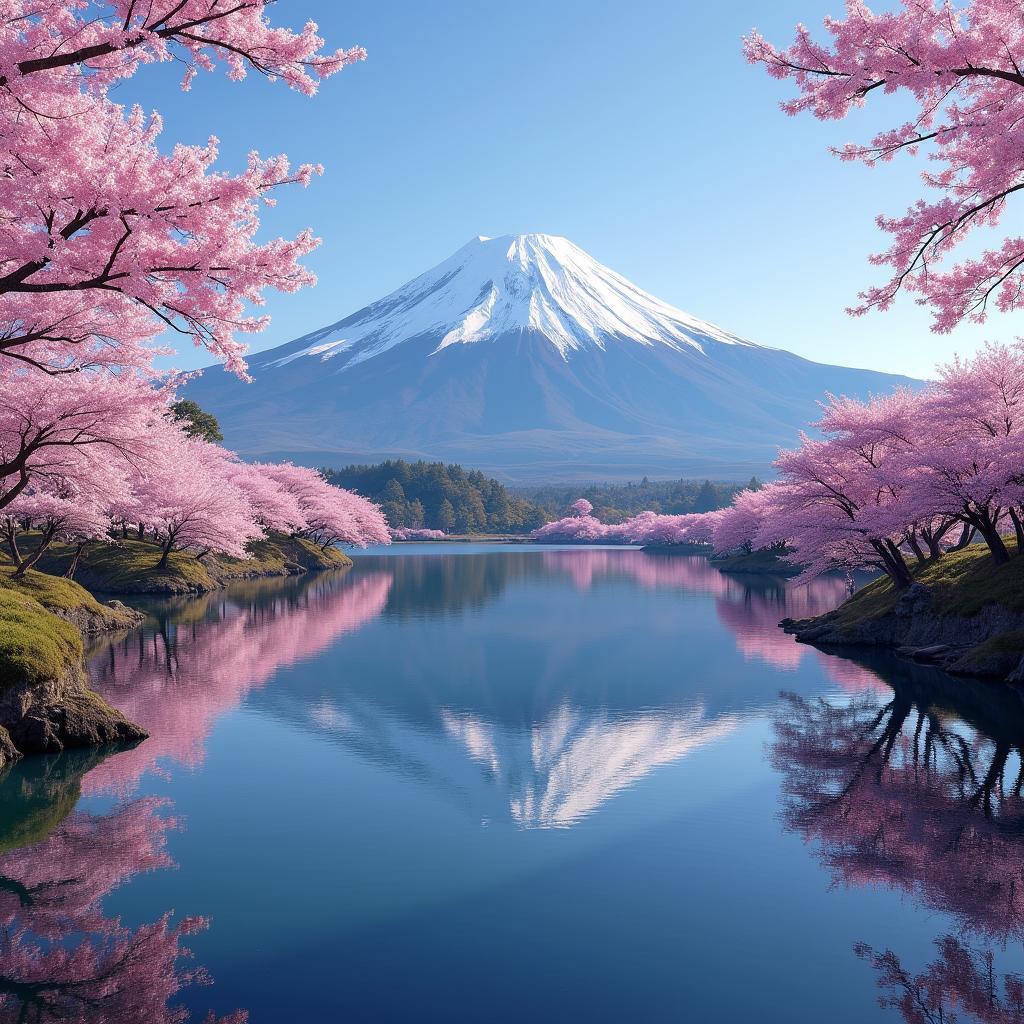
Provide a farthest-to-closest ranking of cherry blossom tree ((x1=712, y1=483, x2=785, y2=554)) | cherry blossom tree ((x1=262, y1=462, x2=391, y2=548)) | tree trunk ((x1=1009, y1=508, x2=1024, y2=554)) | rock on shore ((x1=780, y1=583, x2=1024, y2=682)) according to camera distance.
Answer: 1. cherry blossom tree ((x1=262, y1=462, x2=391, y2=548))
2. cherry blossom tree ((x1=712, y1=483, x2=785, y2=554))
3. tree trunk ((x1=1009, y1=508, x2=1024, y2=554))
4. rock on shore ((x1=780, y1=583, x2=1024, y2=682))

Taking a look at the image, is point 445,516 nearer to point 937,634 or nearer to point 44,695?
point 937,634

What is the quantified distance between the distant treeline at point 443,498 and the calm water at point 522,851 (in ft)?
358

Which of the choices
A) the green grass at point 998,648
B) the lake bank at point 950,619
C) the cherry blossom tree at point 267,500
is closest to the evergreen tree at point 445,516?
the cherry blossom tree at point 267,500

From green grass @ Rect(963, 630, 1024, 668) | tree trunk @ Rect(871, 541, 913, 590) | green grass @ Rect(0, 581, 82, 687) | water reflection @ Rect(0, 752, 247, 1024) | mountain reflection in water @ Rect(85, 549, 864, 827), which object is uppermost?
tree trunk @ Rect(871, 541, 913, 590)

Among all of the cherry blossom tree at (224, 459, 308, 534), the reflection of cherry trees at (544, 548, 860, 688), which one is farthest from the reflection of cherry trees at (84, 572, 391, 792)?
the cherry blossom tree at (224, 459, 308, 534)

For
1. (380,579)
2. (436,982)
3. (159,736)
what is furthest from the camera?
(380,579)

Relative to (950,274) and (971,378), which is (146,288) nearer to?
(950,274)

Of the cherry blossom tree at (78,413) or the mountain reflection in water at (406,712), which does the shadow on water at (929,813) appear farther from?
the cherry blossom tree at (78,413)

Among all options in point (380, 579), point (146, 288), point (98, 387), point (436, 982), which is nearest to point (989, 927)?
point (436, 982)

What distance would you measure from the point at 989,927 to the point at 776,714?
10.7m

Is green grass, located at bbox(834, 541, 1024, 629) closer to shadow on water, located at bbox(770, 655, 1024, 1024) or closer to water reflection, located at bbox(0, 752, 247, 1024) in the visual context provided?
shadow on water, located at bbox(770, 655, 1024, 1024)

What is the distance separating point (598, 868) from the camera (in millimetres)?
10625

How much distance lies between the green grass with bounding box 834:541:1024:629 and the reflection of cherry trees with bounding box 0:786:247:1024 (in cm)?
2122

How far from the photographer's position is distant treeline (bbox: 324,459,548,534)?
133m
